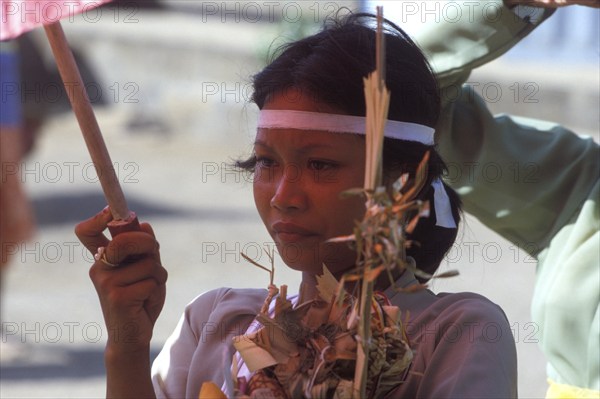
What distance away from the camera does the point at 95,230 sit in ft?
4.60

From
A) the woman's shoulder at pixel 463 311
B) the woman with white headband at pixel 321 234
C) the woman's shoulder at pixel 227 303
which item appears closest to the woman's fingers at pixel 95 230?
the woman with white headband at pixel 321 234

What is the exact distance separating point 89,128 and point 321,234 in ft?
1.17

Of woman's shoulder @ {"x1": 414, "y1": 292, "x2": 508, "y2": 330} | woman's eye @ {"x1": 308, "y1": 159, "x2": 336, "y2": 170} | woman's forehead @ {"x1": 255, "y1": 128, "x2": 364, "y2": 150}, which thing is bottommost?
woman's shoulder @ {"x1": 414, "y1": 292, "x2": 508, "y2": 330}

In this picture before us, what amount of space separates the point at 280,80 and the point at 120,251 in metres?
0.35

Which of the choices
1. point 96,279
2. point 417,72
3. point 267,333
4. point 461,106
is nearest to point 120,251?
point 96,279

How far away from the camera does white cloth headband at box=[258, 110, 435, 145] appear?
1.36 meters

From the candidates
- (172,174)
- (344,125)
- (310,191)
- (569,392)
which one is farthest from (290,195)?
(172,174)

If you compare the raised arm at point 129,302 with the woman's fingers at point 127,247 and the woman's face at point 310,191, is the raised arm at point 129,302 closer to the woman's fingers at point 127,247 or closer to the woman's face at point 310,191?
the woman's fingers at point 127,247

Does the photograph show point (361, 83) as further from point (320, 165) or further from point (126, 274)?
point (126, 274)

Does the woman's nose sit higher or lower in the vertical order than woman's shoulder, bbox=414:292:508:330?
higher

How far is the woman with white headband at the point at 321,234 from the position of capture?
1271mm

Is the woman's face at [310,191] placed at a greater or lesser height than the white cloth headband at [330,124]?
lesser

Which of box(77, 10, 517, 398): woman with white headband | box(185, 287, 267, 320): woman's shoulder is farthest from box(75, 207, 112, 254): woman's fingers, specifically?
box(185, 287, 267, 320): woman's shoulder

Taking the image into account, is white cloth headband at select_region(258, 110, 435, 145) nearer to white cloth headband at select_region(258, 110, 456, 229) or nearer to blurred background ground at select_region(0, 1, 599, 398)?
white cloth headband at select_region(258, 110, 456, 229)
